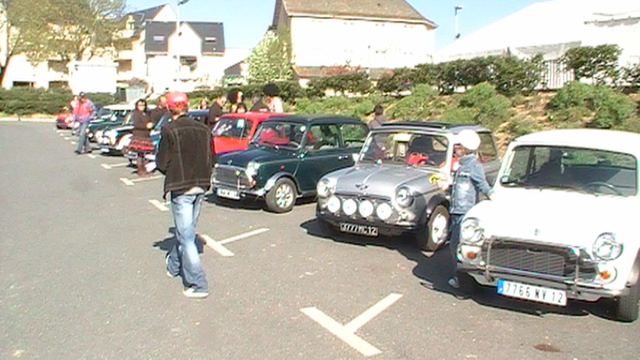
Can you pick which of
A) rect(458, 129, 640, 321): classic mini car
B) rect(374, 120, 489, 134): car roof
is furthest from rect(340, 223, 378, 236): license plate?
rect(458, 129, 640, 321): classic mini car

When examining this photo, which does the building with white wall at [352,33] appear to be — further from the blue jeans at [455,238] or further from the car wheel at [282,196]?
the blue jeans at [455,238]

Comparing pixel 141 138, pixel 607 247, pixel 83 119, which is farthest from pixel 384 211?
pixel 83 119

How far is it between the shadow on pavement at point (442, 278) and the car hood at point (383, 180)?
0.83m

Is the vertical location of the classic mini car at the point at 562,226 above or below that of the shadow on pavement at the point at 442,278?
above

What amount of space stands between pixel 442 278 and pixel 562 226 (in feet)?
6.08

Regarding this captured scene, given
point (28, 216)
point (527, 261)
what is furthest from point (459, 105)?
point (527, 261)

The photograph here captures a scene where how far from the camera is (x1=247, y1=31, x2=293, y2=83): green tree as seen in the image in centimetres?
4778

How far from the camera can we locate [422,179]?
870 cm

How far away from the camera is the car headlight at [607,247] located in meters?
5.58

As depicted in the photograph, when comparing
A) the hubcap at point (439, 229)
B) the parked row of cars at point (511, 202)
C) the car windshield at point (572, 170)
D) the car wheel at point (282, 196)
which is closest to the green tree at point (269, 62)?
the car wheel at point (282, 196)

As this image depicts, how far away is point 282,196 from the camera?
37.2 feet

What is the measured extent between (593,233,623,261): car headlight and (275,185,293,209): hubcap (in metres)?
6.37

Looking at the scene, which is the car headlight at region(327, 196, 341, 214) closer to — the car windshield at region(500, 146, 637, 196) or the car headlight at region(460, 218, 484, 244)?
the car windshield at region(500, 146, 637, 196)

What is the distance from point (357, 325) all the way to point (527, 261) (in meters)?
1.57
